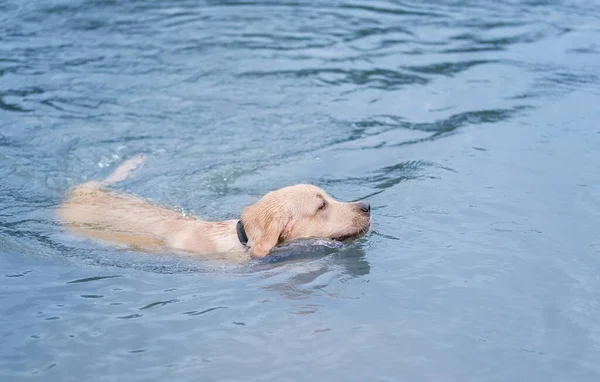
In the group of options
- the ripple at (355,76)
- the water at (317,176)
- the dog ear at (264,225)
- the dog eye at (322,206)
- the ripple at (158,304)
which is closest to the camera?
the water at (317,176)

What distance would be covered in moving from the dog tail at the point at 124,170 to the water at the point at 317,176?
141mm

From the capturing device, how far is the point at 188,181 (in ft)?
32.8

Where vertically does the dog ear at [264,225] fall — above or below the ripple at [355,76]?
below

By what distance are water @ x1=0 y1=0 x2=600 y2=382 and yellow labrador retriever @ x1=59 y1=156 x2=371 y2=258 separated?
0.66 feet

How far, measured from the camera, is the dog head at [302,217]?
7.89 meters

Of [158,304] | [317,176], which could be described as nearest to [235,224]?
[158,304]

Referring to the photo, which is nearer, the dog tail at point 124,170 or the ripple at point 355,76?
the dog tail at point 124,170

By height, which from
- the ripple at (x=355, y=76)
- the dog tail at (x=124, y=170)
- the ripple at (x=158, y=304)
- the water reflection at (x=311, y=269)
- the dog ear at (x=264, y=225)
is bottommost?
the water reflection at (x=311, y=269)

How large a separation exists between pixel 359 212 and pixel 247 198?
6.18 ft

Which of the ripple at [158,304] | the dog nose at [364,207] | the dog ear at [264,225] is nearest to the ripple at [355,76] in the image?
the dog nose at [364,207]

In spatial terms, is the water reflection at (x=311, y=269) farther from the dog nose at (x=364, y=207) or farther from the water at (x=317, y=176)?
the dog nose at (x=364, y=207)

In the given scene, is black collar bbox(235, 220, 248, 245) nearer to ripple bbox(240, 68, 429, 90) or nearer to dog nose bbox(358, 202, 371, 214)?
dog nose bbox(358, 202, 371, 214)

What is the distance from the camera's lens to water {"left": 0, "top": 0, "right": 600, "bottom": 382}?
646 centimetres

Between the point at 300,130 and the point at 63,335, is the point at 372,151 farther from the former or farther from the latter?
the point at 63,335
